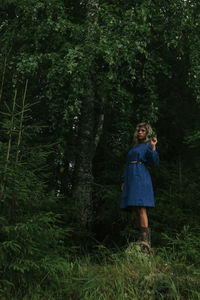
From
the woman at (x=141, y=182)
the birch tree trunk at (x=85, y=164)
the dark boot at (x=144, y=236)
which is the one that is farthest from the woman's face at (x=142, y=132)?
the birch tree trunk at (x=85, y=164)

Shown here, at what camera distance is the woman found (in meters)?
5.55

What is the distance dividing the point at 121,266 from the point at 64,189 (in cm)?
510

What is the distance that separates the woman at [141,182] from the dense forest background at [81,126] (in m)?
0.58

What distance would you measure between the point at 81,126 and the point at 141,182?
9.86ft

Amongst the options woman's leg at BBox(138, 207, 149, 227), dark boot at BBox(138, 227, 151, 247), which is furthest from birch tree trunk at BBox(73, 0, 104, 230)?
dark boot at BBox(138, 227, 151, 247)

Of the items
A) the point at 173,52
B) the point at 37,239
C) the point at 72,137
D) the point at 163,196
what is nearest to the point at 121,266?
the point at 37,239

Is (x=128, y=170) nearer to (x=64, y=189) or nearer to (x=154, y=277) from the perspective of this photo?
(x=154, y=277)

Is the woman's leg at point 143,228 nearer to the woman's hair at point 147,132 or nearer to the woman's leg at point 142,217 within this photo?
the woman's leg at point 142,217

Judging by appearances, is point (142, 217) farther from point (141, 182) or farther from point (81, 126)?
point (81, 126)

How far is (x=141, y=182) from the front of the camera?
18.7 feet

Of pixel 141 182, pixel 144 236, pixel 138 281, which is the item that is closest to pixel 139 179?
pixel 141 182

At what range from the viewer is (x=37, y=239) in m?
4.41

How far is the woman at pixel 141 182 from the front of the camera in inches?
218

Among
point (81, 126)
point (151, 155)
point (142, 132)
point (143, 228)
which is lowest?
point (143, 228)
